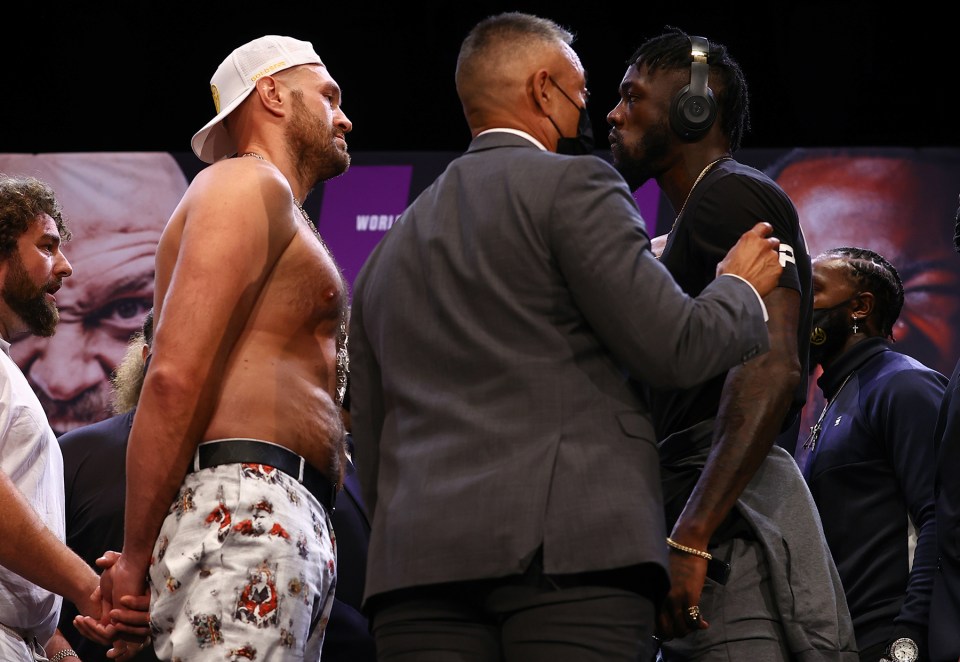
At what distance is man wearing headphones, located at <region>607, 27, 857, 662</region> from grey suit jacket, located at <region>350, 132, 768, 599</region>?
1.12ft

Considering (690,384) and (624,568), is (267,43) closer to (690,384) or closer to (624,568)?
(690,384)

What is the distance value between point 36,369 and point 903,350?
143 inches

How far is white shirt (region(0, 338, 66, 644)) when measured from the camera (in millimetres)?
2688

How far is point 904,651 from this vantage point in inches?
121

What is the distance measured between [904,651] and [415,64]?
4119mm

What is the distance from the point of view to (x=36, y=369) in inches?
190

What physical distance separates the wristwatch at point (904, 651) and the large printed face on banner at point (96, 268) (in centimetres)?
324

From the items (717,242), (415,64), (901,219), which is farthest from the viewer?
(415,64)

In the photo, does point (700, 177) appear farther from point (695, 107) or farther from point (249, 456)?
point (249, 456)

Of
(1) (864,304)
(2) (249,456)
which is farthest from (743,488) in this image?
(1) (864,304)

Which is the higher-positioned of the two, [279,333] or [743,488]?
[279,333]

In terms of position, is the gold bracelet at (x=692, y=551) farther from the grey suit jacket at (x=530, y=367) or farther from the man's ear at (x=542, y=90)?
the man's ear at (x=542, y=90)

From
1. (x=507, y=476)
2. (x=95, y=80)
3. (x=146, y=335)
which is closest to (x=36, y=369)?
(x=146, y=335)

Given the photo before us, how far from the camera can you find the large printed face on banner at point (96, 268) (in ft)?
15.8
